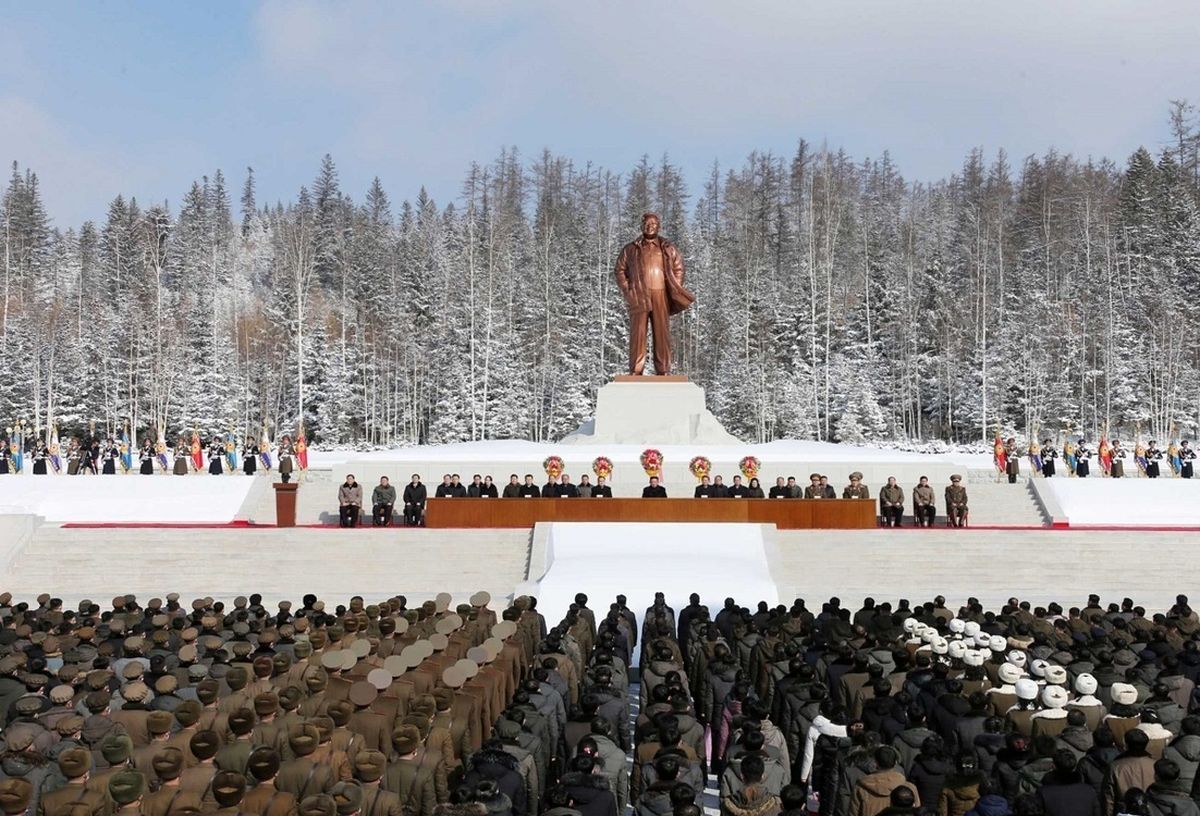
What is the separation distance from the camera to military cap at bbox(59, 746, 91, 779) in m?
4.99

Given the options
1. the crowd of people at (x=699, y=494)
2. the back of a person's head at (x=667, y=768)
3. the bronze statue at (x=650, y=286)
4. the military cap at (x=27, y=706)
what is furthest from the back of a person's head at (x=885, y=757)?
the bronze statue at (x=650, y=286)

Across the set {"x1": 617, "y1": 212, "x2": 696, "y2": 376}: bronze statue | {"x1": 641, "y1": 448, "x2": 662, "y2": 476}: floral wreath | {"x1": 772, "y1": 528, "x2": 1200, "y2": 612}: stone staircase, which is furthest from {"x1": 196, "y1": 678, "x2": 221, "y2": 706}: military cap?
{"x1": 617, "y1": 212, "x2": 696, "y2": 376}: bronze statue

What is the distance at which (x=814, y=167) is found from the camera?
67.6 m

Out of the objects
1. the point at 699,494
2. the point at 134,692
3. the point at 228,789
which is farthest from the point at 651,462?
the point at 228,789

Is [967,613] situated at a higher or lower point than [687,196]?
lower

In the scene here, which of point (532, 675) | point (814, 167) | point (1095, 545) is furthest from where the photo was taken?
point (814, 167)

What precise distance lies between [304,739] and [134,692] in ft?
6.32

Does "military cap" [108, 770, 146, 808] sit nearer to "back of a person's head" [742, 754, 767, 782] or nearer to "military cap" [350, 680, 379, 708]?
"military cap" [350, 680, 379, 708]

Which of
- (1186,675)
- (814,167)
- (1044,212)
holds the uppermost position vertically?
(814,167)

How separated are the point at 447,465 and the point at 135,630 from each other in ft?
52.0

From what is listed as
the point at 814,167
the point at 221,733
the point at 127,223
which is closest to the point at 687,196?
the point at 814,167

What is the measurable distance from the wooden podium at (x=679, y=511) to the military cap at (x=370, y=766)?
1530 cm

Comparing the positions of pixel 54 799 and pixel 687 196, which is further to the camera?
pixel 687 196

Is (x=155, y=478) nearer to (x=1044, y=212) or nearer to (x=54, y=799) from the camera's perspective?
(x=54, y=799)
